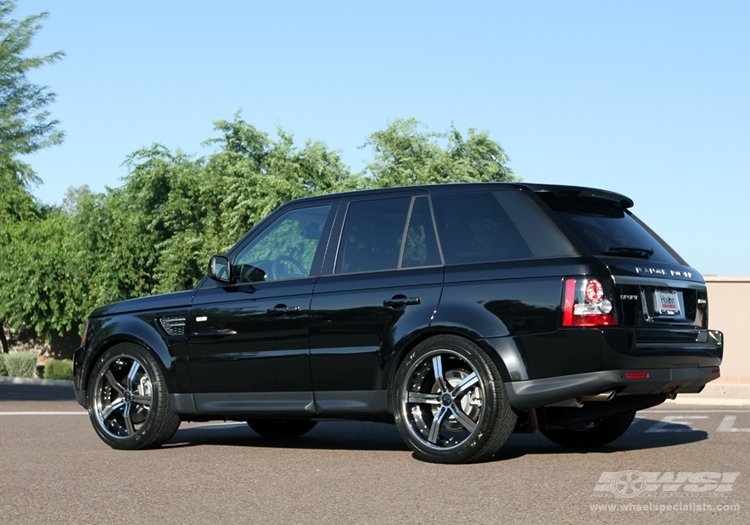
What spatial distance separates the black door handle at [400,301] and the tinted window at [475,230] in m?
0.37

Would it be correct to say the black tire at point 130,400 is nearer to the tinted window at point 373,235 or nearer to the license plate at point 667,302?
the tinted window at point 373,235

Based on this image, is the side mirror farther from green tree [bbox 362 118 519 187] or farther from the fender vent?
green tree [bbox 362 118 519 187]

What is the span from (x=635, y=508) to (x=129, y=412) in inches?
195

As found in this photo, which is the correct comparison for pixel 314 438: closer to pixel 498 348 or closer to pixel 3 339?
pixel 498 348

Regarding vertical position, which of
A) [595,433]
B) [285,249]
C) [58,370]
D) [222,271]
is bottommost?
[58,370]

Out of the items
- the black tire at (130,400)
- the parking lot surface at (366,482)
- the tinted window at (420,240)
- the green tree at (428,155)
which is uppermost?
the green tree at (428,155)

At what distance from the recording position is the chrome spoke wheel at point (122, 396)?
973 centimetres

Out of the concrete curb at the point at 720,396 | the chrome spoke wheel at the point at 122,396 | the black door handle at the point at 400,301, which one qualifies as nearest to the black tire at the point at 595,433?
the black door handle at the point at 400,301

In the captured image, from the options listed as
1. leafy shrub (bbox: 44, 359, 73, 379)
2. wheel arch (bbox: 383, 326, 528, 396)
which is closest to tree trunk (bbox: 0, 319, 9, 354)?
leafy shrub (bbox: 44, 359, 73, 379)

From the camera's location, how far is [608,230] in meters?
8.38

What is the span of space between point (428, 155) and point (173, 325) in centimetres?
3872

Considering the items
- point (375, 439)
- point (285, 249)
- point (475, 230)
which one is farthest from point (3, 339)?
point (475, 230)

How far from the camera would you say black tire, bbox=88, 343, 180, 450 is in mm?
9555

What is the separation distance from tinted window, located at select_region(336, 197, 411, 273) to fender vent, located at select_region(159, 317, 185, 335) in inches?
59.5
